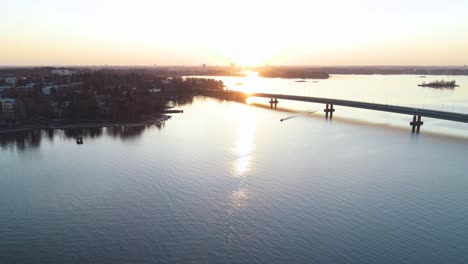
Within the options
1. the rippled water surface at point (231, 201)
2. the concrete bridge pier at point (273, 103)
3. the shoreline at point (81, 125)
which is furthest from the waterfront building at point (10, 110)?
the concrete bridge pier at point (273, 103)

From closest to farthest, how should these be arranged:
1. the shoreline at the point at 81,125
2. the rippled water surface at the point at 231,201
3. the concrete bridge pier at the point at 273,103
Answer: the rippled water surface at the point at 231,201
the shoreline at the point at 81,125
the concrete bridge pier at the point at 273,103

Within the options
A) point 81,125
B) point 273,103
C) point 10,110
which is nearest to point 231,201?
point 81,125

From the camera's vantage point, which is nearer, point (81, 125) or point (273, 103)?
point (81, 125)

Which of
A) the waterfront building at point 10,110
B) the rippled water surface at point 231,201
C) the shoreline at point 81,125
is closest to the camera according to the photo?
the rippled water surface at point 231,201

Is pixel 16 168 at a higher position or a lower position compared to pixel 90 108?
lower

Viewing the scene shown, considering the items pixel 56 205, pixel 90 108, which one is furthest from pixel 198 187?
pixel 90 108

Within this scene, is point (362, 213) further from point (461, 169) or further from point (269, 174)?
point (461, 169)

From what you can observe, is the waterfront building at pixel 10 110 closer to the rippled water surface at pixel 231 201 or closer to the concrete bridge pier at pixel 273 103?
the rippled water surface at pixel 231 201

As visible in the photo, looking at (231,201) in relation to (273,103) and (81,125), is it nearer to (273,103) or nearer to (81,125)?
(81,125)
